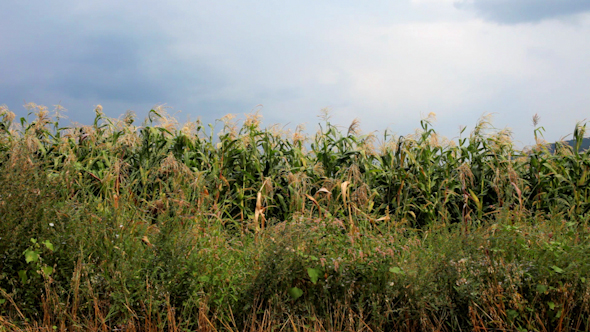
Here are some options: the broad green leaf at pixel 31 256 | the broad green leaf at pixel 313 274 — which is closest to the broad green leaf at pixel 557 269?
the broad green leaf at pixel 313 274

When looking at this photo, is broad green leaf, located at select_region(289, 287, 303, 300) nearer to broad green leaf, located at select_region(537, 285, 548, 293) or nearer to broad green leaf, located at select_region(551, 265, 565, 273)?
broad green leaf, located at select_region(537, 285, 548, 293)

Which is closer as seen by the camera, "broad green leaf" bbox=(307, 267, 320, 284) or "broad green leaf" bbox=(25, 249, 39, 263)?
"broad green leaf" bbox=(307, 267, 320, 284)

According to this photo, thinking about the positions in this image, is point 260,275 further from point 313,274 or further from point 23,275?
point 23,275

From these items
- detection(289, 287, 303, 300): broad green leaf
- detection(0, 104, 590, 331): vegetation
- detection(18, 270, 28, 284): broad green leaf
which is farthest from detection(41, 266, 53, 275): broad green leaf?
detection(289, 287, 303, 300): broad green leaf

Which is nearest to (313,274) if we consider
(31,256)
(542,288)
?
(542,288)

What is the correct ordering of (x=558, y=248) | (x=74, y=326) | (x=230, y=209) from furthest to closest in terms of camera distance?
(x=230, y=209), (x=558, y=248), (x=74, y=326)

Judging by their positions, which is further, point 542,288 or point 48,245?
point 48,245

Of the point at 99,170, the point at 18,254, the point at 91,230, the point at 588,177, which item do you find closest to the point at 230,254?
the point at 91,230

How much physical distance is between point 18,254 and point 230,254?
155 centimetres

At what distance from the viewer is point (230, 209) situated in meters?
5.12

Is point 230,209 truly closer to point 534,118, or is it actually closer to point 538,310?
point 538,310

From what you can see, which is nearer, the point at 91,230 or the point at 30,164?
the point at 91,230

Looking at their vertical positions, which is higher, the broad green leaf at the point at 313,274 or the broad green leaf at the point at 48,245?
the broad green leaf at the point at 48,245

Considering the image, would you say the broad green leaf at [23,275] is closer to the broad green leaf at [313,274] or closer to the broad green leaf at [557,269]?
the broad green leaf at [313,274]
